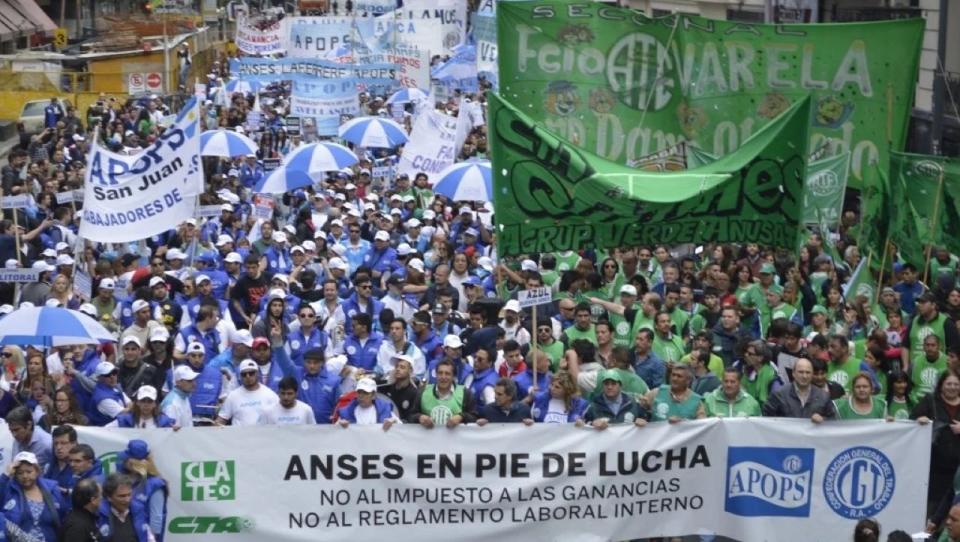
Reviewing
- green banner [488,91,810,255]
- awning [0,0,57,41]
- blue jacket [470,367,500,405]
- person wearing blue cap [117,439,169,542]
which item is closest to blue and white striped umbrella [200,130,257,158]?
green banner [488,91,810,255]

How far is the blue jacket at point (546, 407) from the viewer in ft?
38.3

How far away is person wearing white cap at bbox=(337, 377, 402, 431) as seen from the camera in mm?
11477

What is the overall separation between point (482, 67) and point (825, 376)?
22.3m

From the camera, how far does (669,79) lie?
52.3ft

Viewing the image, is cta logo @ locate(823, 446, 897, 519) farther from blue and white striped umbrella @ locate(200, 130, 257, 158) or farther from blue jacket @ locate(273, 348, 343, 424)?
blue and white striped umbrella @ locate(200, 130, 257, 158)

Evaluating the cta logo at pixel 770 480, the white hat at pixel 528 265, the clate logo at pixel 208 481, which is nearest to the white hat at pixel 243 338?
the clate logo at pixel 208 481

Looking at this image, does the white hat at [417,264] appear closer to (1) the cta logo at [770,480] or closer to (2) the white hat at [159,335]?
(2) the white hat at [159,335]

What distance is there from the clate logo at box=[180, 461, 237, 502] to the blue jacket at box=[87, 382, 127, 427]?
1563 mm

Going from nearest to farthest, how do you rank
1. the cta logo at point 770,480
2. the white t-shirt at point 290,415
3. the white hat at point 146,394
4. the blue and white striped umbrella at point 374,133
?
the cta logo at point 770,480 < the white hat at point 146,394 < the white t-shirt at point 290,415 < the blue and white striped umbrella at point 374,133

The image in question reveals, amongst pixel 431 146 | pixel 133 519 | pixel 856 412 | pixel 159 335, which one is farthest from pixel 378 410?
pixel 431 146

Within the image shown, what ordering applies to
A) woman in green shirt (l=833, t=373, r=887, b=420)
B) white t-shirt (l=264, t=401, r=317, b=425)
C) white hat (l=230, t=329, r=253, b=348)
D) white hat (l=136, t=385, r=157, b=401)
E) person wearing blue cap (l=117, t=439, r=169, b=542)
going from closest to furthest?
person wearing blue cap (l=117, t=439, r=169, b=542) → white hat (l=136, t=385, r=157, b=401) → woman in green shirt (l=833, t=373, r=887, b=420) → white t-shirt (l=264, t=401, r=317, b=425) → white hat (l=230, t=329, r=253, b=348)

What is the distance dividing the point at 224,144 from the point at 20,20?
123ft

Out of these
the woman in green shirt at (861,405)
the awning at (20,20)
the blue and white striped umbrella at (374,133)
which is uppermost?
the woman in green shirt at (861,405)

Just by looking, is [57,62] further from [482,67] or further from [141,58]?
[482,67]
